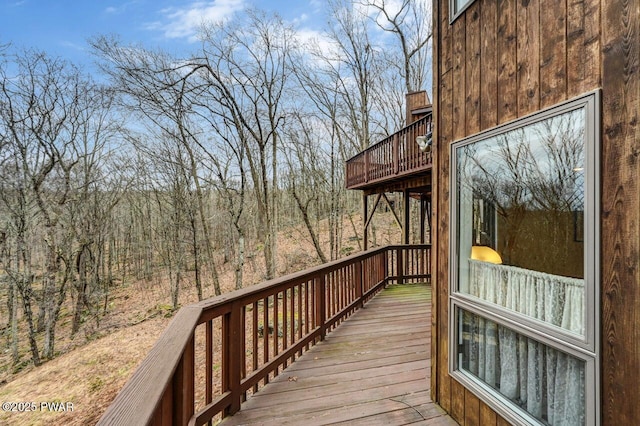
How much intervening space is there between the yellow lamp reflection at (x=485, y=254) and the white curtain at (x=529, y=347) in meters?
0.03

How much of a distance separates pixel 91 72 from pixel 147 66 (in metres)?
2.43

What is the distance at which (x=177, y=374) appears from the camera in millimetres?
1475

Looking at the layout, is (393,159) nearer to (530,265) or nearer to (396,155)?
(396,155)

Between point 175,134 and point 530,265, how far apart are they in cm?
1090

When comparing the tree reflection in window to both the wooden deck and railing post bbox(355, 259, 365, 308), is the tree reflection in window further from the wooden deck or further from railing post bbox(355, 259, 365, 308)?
railing post bbox(355, 259, 365, 308)

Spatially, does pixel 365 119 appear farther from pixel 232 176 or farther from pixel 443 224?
pixel 443 224

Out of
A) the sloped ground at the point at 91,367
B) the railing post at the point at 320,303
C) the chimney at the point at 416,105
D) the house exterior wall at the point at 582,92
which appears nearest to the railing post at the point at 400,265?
the railing post at the point at 320,303

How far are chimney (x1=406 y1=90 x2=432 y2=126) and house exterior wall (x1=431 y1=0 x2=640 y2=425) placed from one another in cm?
780

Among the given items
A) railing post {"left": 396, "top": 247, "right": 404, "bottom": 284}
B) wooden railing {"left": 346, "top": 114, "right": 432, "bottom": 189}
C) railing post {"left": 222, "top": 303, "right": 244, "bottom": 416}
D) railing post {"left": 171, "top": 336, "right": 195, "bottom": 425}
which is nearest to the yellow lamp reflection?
railing post {"left": 222, "top": 303, "right": 244, "bottom": 416}

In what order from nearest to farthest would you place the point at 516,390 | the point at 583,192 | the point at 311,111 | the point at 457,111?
the point at 583,192 → the point at 516,390 → the point at 457,111 → the point at 311,111

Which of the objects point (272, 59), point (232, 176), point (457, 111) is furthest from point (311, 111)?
point (457, 111)

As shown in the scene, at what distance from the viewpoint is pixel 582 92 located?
55.7 inches

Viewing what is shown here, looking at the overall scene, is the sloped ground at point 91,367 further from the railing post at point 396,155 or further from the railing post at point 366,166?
the railing post at point 396,155

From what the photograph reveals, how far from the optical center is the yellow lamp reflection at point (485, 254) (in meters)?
A: 2.00
